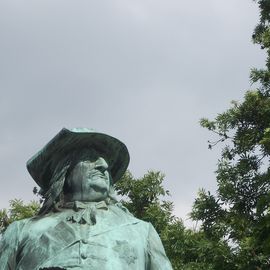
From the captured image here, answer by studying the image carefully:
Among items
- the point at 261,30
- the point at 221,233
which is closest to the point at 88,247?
the point at 221,233

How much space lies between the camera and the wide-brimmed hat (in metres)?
4.50

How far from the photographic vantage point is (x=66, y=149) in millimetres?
4531

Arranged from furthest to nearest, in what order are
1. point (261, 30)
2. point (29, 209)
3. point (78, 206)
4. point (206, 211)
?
point (261, 30) → point (206, 211) → point (29, 209) → point (78, 206)

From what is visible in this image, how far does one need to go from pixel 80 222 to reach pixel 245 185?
13.6 m

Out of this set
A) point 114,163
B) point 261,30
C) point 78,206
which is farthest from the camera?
point 261,30

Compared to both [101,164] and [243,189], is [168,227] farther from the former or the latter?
[101,164]

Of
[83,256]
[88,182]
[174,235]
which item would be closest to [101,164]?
[88,182]

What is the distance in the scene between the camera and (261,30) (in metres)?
19.8

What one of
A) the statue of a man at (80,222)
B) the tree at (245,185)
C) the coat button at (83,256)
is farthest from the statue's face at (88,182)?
the tree at (245,185)

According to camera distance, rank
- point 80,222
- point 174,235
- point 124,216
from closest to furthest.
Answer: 1. point 80,222
2. point 124,216
3. point 174,235

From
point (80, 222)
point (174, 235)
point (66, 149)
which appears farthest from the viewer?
point (174, 235)

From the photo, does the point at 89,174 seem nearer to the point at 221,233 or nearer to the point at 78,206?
the point at 78,206

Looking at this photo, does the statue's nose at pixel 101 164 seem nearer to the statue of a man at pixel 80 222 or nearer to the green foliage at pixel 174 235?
the statue of a man at pixel 80 222

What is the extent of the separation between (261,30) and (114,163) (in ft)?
51.2
